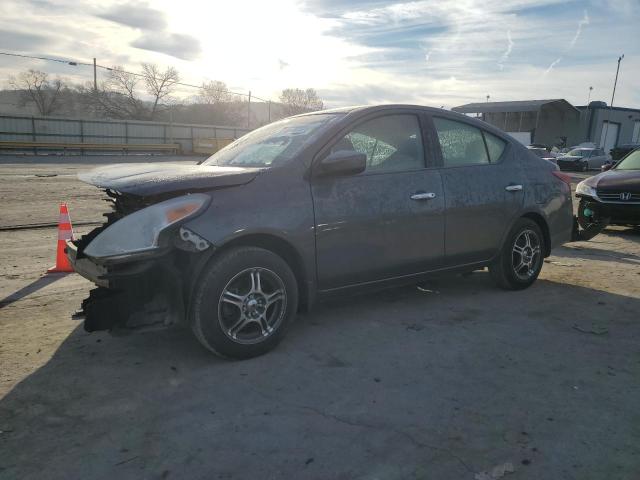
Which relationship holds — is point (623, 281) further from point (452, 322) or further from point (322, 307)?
point (322, 307)

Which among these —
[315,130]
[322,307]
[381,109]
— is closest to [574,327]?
[322,307]

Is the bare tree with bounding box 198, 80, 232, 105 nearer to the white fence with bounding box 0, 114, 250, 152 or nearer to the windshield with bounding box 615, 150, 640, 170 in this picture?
the white fence with bounding box 0, 114, 250, 152

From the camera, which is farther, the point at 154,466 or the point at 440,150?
the point at 440,150

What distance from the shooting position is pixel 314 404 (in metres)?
2.88

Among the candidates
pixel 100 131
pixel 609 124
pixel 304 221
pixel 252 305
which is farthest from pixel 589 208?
pixel 609 124

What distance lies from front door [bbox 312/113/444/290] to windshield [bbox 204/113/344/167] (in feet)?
0.90

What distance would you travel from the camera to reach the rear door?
177 inches

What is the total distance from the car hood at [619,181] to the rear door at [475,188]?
4529mm

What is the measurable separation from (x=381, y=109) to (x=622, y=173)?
6.69 m

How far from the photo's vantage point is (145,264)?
123 inches

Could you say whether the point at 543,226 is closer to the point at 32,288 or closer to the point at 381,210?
the point at 381,210

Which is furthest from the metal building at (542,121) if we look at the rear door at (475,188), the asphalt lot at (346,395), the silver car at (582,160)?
the asphalt lot at (346,395)

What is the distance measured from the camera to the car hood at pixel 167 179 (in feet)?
10.3

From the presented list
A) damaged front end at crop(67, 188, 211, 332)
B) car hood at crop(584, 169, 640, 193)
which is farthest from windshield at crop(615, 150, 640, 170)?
damaged front end at crop(67, 188, 211, 332)
